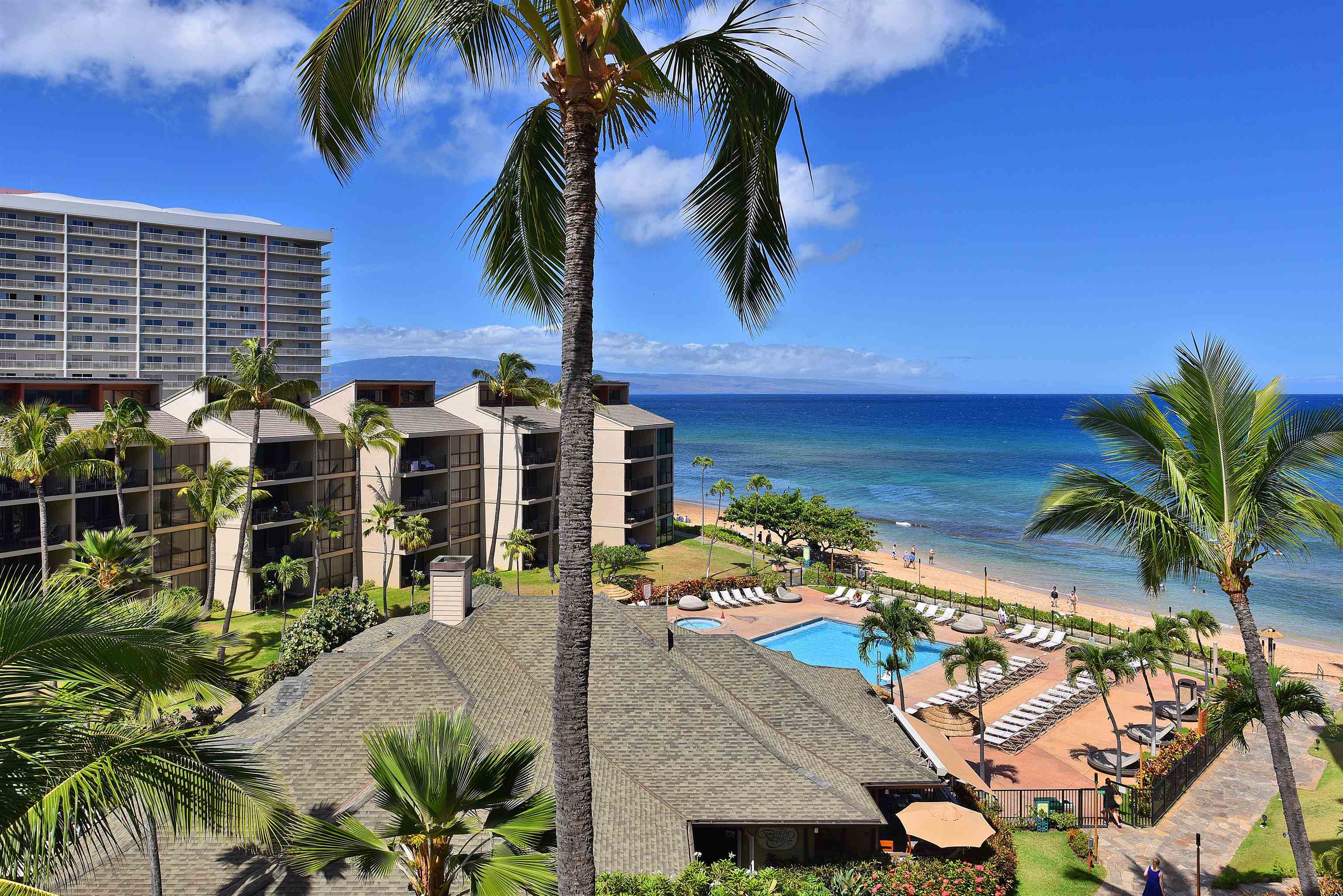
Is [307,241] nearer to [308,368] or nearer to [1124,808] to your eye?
[308,368]

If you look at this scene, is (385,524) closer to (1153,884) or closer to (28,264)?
(1153,884)

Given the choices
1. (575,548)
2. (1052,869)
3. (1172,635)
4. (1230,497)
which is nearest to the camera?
(575,548)

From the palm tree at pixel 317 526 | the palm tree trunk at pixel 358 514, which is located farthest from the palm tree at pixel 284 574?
the palm tree trunk at pixel 358 514

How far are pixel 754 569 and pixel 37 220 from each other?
8832 cm

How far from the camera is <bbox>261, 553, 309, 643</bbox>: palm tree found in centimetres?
3162

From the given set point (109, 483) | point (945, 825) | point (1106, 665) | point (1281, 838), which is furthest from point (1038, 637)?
point (109, 483)

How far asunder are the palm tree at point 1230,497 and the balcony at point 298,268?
372ft

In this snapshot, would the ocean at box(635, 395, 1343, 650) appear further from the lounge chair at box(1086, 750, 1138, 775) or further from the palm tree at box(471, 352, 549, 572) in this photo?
the palm tree at box(471, 352, 549, 572)

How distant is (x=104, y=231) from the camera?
88.6 metres

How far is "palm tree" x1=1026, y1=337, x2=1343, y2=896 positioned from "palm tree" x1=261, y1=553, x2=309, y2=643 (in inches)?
1088

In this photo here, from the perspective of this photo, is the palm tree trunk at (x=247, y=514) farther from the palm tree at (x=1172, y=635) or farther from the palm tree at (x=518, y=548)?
the palm tree at (x=1172, y=635)

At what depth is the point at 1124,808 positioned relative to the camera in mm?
19547

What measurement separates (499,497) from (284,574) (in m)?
15.5

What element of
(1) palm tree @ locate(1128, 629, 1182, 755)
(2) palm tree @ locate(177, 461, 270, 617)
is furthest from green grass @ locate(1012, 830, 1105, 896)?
(2) palm tree @ locate(177, 461, 270, 617)
